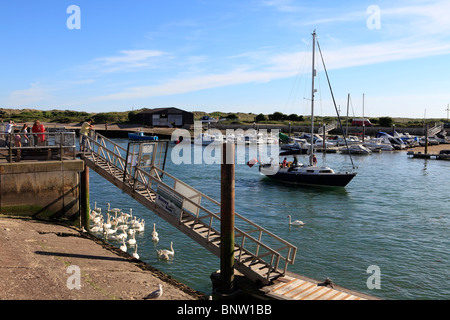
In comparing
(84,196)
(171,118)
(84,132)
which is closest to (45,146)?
(84,132)

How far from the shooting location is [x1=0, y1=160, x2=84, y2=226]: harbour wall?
17578 millimetres

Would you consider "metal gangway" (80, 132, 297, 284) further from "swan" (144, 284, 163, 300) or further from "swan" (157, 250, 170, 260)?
"swan" (144, 284, 163, 300)

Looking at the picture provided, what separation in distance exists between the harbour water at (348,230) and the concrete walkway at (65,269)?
2.83m

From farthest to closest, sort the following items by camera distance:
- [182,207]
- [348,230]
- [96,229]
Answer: [348,230] → [96,229] → [182,207]

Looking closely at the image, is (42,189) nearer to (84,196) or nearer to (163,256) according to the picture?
(84,196)

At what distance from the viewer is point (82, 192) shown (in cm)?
2044

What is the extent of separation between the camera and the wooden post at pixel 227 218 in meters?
13.5

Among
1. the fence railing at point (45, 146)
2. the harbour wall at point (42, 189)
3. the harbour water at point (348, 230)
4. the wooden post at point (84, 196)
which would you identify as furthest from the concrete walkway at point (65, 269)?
the fence railing at point (45, 146)

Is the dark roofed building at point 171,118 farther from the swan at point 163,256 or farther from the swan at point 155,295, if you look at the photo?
the swan at point 155,295

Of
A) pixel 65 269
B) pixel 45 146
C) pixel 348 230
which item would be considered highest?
pixel 45 146

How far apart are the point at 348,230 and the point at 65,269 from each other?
18.7 m

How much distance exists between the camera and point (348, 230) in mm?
26828

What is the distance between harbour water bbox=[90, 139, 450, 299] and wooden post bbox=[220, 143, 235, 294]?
8.26 feet
